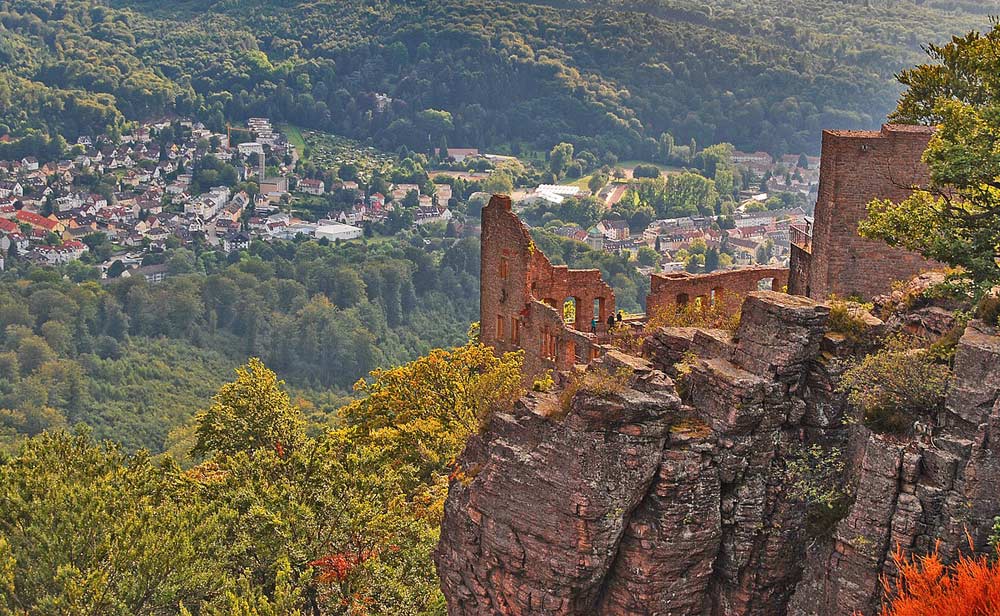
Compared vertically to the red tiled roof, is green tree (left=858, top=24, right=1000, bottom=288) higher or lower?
higher

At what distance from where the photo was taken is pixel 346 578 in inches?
1217

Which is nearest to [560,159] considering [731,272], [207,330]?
[207,330]

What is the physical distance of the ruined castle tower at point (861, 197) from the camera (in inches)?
1419

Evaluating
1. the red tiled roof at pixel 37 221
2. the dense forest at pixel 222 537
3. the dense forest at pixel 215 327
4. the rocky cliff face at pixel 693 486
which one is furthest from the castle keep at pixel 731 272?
the red tiled roof at pixel 37 221

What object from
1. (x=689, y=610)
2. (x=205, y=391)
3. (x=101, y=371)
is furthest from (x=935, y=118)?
(x=101, y=371)

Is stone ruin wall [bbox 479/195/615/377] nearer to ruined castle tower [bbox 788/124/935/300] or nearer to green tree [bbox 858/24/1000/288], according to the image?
ruined castle tower [bbox 788/124/935/300]

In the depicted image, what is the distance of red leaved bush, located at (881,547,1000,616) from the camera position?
1655 cm

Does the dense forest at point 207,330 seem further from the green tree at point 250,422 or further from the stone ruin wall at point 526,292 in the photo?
the green tree at point 250,422

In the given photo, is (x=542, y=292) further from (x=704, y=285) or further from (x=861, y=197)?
(x=861, y=197)

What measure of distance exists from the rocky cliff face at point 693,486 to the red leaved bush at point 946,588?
1.50m

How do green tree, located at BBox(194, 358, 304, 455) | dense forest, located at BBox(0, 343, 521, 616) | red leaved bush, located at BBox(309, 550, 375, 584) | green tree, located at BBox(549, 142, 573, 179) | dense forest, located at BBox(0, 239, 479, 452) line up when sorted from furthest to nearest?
green tree, located at BBox(549, 142, 573, 179), dense forest, located at BBox(0, 239, 479, 452), green tree, located at BBox(194, 358, 304, 455), red leaved bush, located at BBox(309, 550, 375, 584), dense forest, located at BBox(0, 343, 521, 616)

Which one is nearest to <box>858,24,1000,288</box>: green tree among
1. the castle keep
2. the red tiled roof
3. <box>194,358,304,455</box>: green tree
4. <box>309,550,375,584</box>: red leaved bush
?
the castle keep

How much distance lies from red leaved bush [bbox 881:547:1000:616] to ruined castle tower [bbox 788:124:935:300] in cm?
1902

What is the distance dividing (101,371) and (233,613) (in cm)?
10426
